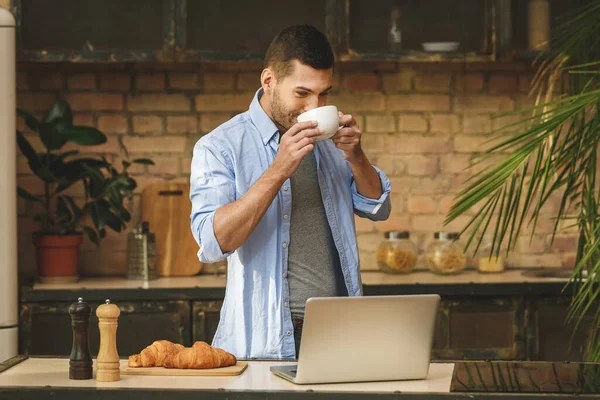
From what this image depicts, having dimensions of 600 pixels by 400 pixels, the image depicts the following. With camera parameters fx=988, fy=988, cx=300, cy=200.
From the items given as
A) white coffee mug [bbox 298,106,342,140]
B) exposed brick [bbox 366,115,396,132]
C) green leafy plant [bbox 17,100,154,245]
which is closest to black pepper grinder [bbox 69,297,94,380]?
white coffee mug [bbox 298,106,342,140]

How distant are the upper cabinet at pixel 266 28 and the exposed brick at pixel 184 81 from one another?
1.13ft

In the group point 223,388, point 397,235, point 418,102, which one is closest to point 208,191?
point 223,388

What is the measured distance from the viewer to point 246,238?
2264 millimetres

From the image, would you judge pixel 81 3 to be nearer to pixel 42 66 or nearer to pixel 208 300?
pixel 42 66

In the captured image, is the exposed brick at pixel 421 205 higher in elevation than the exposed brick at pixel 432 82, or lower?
lower

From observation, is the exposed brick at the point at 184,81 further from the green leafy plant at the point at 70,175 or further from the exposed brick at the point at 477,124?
the exposed brick at the point at 477,124

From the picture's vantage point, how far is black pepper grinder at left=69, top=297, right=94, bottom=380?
1.92m

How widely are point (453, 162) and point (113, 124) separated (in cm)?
145

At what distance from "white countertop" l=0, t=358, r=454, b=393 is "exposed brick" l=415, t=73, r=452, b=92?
7.70ft

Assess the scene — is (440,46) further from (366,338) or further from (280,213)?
(366,338)

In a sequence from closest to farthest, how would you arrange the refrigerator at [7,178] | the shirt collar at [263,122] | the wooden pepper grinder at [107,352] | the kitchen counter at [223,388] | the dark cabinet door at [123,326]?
the kitchen counter at [223,388] → the wooden pepper grinder at [107,352] → the shirt collar at [263,122] → the refrigerator at [7,178] → the dark cabinet door at [123,326]

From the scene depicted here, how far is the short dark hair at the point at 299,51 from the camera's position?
2.35m

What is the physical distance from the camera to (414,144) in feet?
13.8

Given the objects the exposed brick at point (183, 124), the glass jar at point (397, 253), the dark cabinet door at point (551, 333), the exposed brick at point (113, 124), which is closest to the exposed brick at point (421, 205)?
the glass jar at point (397, 253)
